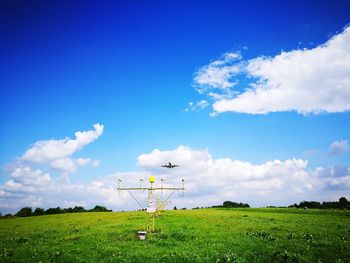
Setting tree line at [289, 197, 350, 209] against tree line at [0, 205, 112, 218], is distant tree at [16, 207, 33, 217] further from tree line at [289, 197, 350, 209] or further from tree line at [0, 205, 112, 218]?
tree line at [289, 197, 350, 209]

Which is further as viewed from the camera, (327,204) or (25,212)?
(327,204)

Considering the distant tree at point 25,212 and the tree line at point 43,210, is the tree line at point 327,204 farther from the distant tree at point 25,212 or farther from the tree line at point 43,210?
the distant tree at point 25,212

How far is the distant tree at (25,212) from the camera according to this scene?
107 m

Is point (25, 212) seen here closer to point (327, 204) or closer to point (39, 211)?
point (39, 211)

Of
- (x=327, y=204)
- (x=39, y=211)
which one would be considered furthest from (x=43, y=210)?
(x=327, y=204)

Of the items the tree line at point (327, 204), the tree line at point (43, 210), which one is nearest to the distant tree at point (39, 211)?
the tree line at point (43, 210)

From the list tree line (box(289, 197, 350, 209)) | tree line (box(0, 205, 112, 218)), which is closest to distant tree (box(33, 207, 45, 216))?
tree line (box(0, 205, 112, 218))

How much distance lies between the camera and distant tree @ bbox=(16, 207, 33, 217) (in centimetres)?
10744

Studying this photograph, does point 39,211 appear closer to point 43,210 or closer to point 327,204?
point 43,210

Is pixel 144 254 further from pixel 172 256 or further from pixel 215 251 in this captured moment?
pixel 215 251

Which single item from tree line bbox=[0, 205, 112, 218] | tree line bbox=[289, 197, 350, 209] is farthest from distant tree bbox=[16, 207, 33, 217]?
tree line bbox=[289, 197, 350, 209]

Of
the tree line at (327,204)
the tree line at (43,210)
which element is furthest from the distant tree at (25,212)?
the tree line at (327,204)

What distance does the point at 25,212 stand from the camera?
4277 inches

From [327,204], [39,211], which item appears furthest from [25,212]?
[327,204]
